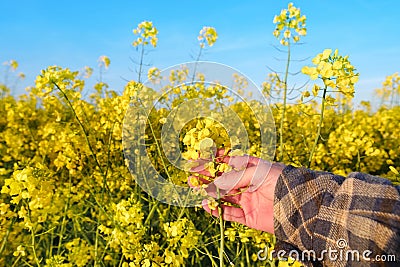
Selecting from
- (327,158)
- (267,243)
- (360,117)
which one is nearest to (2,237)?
(267,243)

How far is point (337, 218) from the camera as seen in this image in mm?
1226

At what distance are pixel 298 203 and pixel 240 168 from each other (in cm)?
18

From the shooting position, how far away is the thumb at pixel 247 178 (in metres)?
1.36

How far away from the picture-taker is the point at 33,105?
5402mm

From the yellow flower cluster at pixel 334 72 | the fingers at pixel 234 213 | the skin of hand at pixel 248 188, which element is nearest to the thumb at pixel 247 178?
the skin of hand at pixel 248 188

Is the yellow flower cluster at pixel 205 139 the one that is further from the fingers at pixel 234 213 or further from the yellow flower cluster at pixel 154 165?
the fingers at pixel 234 213

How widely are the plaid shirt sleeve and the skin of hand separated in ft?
0.17

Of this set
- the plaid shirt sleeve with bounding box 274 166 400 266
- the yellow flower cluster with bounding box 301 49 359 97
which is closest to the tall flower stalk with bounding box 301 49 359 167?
the yellow flower cluster with bounding box 301 49 359 97

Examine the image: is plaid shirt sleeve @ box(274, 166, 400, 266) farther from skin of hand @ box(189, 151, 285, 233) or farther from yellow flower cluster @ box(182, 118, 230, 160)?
yellow flower cluster @ box(182, 118, 230, 160)

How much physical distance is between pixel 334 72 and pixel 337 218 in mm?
509

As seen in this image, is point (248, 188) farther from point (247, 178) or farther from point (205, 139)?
point (205, 139)

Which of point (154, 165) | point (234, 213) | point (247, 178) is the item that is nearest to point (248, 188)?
point (247, 178)

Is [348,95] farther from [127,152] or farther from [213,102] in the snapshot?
[127,152]

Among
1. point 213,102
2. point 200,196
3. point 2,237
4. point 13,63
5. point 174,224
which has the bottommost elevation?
point 2,237
